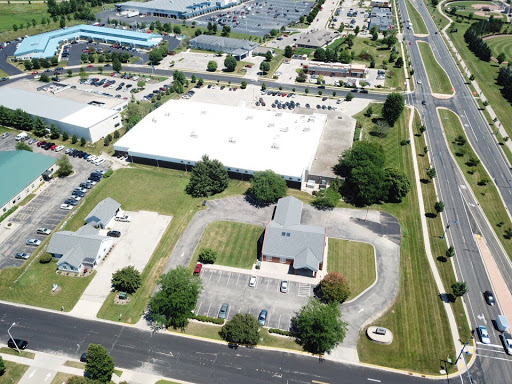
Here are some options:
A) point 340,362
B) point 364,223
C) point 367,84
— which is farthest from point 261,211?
point 367,84

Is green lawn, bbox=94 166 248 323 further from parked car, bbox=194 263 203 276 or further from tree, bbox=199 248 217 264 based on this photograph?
tree, bbox=199 248 217 264

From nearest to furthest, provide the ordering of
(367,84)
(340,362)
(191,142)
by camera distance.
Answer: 1. (340,362)
2. (191,142)
3. (367,84)

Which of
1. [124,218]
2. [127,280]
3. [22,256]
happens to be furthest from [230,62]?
[127,280]

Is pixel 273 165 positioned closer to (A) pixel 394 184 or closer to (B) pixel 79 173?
(A) pixel 394 184

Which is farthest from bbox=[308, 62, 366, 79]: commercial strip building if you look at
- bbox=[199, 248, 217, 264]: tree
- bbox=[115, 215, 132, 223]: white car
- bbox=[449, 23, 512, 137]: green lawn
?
bbox=[199, 248, 217, 264]: tree

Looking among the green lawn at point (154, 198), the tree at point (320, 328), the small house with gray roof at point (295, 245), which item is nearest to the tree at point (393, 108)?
the green lawn at point (154, 198)
